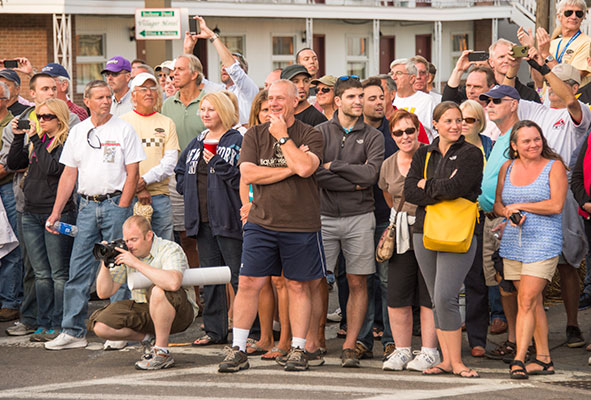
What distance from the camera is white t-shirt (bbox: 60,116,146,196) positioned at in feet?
28.1

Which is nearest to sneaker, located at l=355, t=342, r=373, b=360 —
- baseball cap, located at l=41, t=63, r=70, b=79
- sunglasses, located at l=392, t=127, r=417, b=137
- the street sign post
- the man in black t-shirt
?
sunglasses, located at l=392, t=127, r=417, b=137

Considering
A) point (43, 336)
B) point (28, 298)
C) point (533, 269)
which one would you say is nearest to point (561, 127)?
point (533, 269)

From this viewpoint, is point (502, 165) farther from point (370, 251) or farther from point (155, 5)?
point (155, 5)

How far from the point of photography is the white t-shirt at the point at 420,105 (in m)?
10.2

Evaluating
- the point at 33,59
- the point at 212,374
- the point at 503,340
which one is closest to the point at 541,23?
the point at 503,340

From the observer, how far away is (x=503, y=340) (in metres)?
8.76

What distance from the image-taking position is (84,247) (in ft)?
28.2

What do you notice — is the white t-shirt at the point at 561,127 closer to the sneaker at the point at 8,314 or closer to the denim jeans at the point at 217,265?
the denim jeans at the point at 217,265

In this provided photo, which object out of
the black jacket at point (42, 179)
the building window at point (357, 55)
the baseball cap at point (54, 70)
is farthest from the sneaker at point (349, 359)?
the building window at point (357, 55)

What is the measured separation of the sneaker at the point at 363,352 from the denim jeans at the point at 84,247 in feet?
7.49

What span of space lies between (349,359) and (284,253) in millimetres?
980

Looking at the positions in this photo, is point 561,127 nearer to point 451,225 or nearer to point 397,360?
point 451,225

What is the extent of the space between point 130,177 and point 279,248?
5.77ft

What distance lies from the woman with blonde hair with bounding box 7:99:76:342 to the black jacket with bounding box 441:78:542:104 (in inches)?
151
